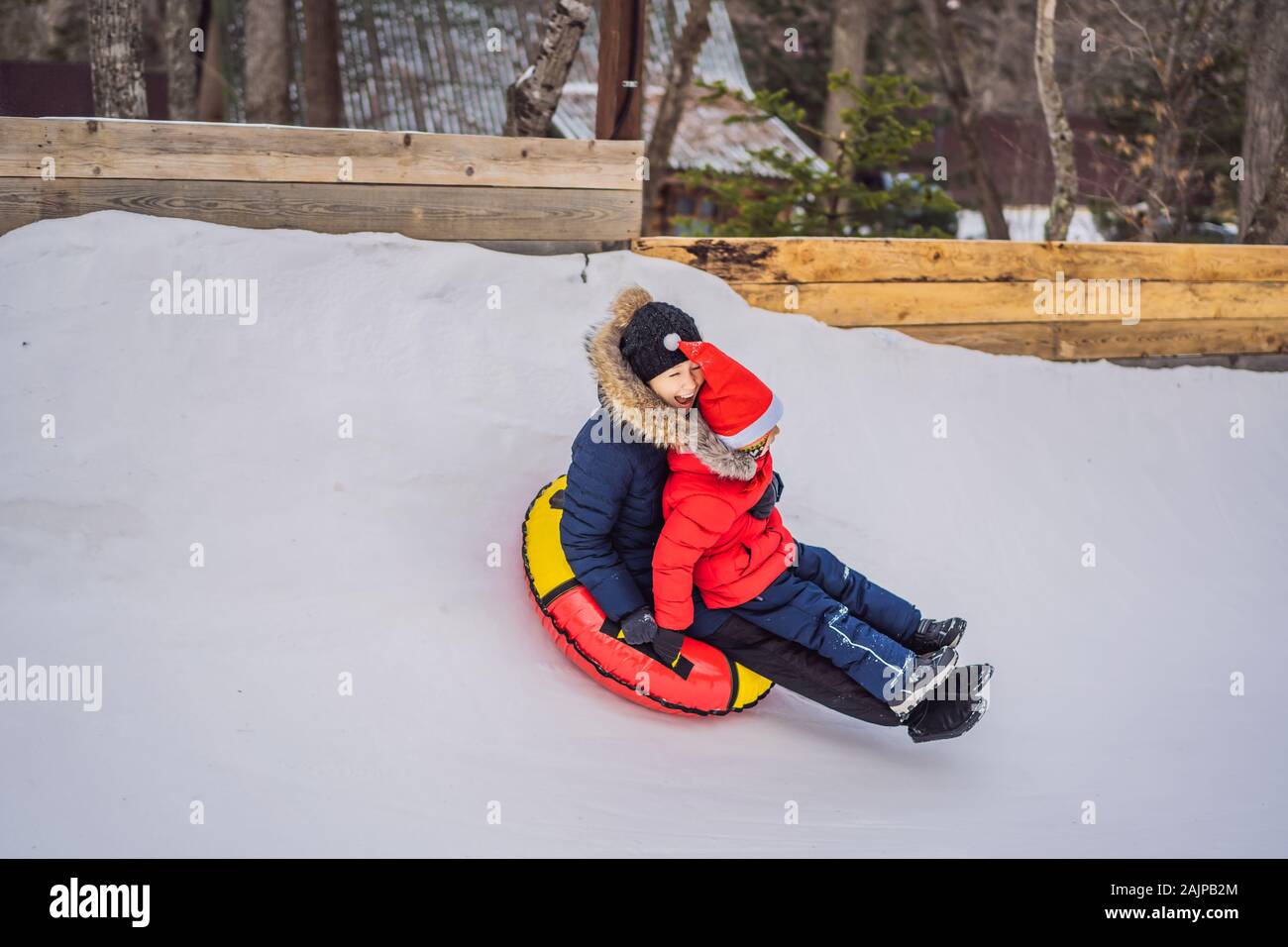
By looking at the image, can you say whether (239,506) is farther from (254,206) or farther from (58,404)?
(254,206)

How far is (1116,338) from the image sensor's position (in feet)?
19.1

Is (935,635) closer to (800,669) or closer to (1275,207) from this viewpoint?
(800,669)

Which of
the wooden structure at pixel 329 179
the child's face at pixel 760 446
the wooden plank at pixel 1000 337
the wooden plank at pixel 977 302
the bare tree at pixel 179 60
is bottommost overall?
the child's face at pixel 760 446

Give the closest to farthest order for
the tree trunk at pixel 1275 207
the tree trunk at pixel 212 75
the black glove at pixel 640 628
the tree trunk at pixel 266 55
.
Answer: the black glove at pixel 640 628
the tree trunk at pixel 1275 207
the tree trunk at pixel 266 55
the tree trunk at pixel 212 75

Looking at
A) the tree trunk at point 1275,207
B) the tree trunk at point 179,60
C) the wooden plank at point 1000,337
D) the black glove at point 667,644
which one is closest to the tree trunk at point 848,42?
the tree trunk at point 1275,207

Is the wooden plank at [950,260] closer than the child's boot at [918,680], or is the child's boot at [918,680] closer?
the child's boot at [918,680]

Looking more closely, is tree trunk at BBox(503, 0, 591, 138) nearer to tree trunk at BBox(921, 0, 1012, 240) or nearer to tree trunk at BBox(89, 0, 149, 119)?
tree trunk at BBox(89, 0, 149, 119)

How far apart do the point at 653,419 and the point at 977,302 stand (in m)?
2.97

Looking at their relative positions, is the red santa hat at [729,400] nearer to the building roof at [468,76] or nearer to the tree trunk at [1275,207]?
the tree trunk at [1275,207]

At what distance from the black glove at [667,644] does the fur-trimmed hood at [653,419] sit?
0.50 meters

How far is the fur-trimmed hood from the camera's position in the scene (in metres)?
3.15

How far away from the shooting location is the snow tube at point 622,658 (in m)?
3.33

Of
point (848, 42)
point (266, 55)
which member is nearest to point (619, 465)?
point (266, 55)

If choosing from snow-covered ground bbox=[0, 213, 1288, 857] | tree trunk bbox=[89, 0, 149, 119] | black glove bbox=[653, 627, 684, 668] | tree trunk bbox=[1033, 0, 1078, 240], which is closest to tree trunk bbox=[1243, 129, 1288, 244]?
tree trunk bbox=[1033, 0, 1078, 240]
